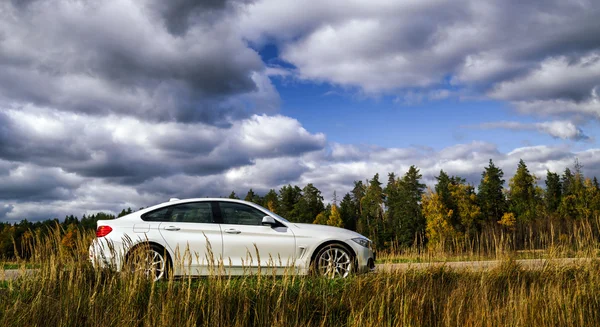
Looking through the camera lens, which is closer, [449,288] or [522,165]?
[449,288]

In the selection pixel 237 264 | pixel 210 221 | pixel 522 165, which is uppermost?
pixel 522 165

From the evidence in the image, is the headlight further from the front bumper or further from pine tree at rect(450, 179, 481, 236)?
Result: pine tree at rect(450, 179, 481, 236)

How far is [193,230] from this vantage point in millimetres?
8992

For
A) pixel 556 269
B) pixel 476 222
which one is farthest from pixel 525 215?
pixel 556 269

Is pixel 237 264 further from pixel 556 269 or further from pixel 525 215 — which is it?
pixel 525 215

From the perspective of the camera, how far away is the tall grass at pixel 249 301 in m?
6.15

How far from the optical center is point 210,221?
30.0 feet

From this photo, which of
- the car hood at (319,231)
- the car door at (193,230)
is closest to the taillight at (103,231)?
the car door at (193,230)

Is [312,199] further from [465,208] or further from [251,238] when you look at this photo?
[251,238]

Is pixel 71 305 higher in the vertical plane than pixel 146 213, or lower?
lower

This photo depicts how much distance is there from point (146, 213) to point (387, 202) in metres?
80.1

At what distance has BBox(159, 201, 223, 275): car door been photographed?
884 centimetres

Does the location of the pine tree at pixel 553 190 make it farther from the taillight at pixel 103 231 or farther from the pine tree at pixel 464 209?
the taillight at pixel 103 231

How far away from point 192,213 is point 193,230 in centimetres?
37
